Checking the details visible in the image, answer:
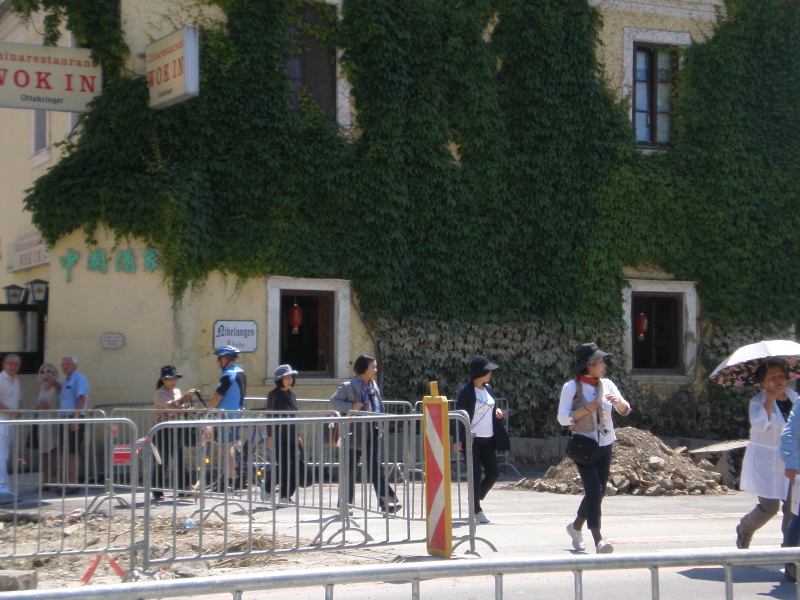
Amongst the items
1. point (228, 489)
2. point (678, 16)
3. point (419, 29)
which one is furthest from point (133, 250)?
point (678, 16)

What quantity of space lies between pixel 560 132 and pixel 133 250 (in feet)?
25.9

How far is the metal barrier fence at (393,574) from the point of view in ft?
11.8

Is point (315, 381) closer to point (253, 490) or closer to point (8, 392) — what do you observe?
point (8, 392)

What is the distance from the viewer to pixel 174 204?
13.8 meters

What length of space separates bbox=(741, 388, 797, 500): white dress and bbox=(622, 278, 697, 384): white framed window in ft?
32.4

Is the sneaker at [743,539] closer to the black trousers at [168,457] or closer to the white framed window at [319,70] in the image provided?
the black trousers at [168,457]

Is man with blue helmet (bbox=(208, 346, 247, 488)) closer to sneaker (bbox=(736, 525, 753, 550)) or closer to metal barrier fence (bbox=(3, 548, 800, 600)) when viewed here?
sneaker (bbox=(736, 525, 753, 550))

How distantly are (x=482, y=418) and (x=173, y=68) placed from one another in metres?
7.18

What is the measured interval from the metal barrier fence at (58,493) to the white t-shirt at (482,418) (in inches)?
135

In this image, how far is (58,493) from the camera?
8.34 metres

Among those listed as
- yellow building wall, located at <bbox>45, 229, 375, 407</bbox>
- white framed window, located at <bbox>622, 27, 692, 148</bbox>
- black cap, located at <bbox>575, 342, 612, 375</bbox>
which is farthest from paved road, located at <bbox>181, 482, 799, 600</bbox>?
white framed window, located at <bbox>622, 27, 692, 148</bbox>

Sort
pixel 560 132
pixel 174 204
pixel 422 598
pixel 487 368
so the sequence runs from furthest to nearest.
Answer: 1. pixel 560 132
2. pixel 174 204
3. pixel 487 368
4. pixel 422 598

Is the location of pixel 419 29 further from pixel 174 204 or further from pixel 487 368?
pixel 487 368

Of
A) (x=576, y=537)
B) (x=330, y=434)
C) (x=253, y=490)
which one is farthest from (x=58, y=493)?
(x=576, y=537)
